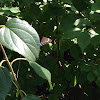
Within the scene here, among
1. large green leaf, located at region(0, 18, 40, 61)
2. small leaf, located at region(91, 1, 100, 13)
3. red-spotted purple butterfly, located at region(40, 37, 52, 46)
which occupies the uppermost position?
large green leaf, located at region(0, 18, 40, 61)

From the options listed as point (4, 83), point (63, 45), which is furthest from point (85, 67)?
point (4, 83)

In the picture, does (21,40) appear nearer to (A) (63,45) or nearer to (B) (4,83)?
(B) (4,83)

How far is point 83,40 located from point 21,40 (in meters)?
0.66

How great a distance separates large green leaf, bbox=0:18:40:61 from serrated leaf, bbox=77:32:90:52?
1.90 feet

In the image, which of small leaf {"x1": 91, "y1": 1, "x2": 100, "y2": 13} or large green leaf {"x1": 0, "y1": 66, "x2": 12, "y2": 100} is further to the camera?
small leaf {"x1": 91, "y1": 1, "x2": 100, "y2": 13}

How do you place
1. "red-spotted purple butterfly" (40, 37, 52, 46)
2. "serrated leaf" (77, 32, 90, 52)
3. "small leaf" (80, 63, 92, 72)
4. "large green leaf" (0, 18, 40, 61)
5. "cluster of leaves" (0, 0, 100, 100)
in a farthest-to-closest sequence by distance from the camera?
1. "red-spotted purple butterfly" (40, 37, 52, 46)
2. "small leaf" (80, 63, 92, 72)
3. "cluster of leaves" (0, 0, 100, 100)
4. "serrated leaf" (77, 32, 90, 52)
5. "large green leaf" (0, 18, 40, 61)

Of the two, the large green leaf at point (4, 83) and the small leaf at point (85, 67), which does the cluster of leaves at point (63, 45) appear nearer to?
the small leaf at point (85, 67)

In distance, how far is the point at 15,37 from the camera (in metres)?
0.90

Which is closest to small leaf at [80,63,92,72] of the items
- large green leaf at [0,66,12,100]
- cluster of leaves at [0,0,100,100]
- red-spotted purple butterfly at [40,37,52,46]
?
cluster of leaves at [0,0,100,100]

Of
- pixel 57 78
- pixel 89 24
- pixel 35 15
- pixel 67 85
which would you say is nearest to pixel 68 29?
pixel 89 24

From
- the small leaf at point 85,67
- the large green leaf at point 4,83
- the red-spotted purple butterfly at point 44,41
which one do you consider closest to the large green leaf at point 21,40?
the large green leaf at point 4,83

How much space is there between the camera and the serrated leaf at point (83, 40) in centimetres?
146

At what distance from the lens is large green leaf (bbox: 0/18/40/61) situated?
87 cm

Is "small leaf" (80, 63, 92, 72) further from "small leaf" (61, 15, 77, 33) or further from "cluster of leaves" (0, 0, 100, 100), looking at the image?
"small leaf" (61, 15, 77, 33)
